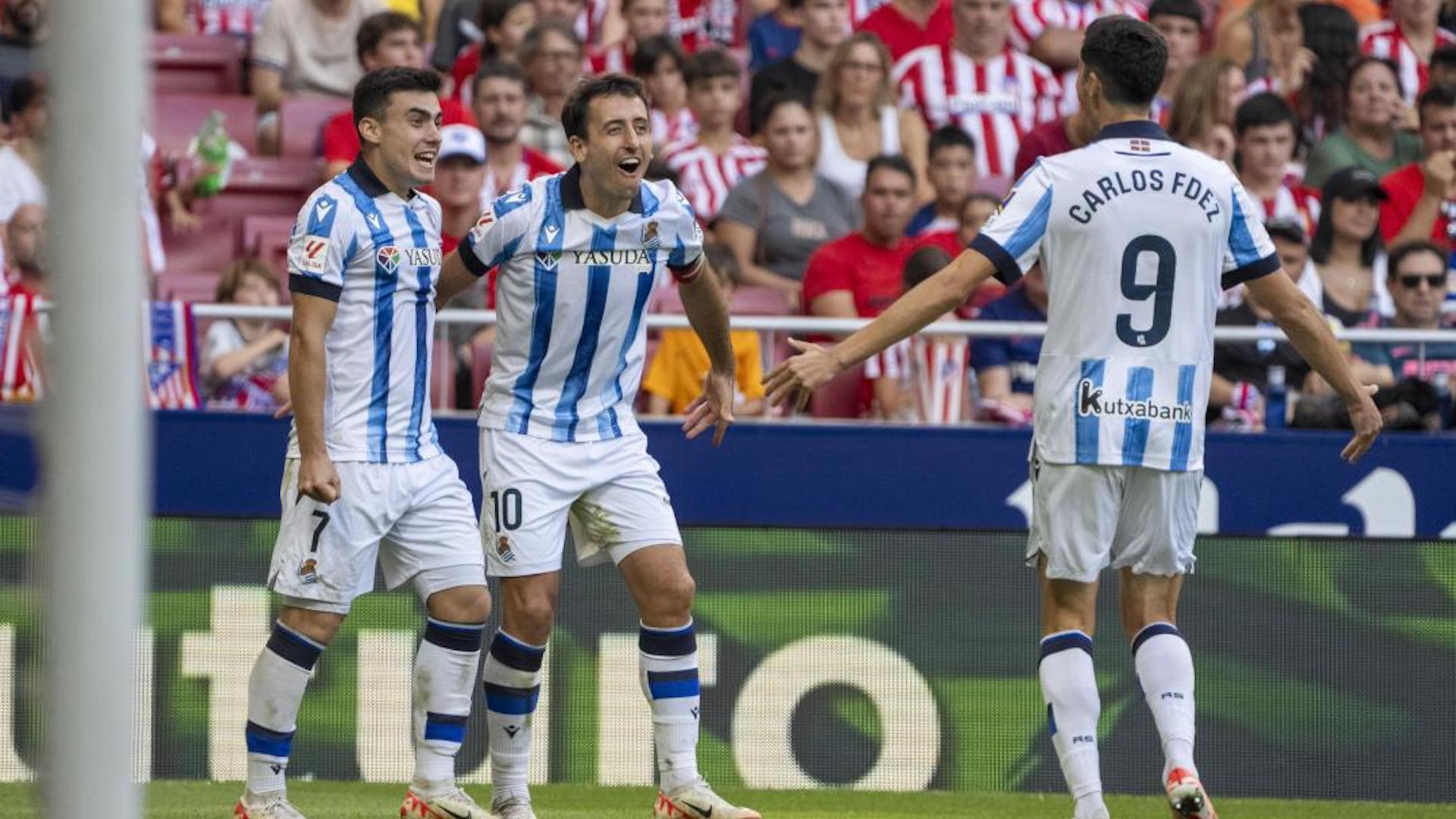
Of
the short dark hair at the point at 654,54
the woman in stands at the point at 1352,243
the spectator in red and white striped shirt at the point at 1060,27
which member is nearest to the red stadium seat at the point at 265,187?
the short dark hair at the point at 654,54

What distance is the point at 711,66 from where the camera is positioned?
11898 millimetres

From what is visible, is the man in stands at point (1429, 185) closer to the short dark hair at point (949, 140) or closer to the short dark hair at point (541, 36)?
the short dark hair at point (949, 140)

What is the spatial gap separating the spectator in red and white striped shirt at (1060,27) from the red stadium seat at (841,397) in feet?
10.5

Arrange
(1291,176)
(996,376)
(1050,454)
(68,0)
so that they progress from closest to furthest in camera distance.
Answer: (68,0) < (1050,454) < (996,376) < (1291,176)

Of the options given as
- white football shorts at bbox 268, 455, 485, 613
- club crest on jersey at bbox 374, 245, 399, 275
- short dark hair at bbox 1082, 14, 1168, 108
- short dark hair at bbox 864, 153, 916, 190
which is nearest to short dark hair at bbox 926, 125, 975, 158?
short dark hair at bbox 864, 153, 916, 190

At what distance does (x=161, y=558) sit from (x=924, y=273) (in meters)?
3.43

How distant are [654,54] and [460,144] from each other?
1850mm

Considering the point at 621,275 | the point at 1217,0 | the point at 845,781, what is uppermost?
the point at 1217,0

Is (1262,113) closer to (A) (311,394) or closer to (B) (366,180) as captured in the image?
(B) (366,180)

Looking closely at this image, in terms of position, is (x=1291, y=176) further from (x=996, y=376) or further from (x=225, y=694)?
(x=225, y=694)

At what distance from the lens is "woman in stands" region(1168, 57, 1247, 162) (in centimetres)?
1168

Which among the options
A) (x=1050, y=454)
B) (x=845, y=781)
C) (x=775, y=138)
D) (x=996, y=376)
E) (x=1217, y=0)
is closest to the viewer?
(x=1050, y=454)

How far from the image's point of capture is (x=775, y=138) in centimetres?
1137

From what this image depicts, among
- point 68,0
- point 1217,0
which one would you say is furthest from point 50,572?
point 1217,0
